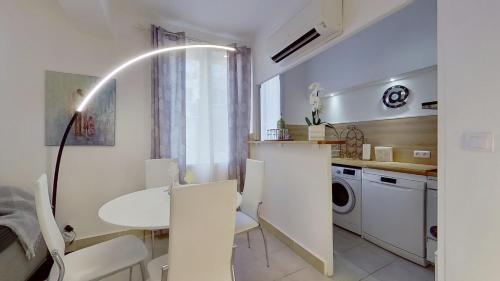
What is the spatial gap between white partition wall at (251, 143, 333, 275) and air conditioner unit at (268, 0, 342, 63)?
0.96 m

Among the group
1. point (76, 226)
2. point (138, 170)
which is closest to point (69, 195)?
point (76, 226)

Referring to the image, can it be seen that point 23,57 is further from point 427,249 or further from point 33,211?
point 427,249

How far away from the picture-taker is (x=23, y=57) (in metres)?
2.08

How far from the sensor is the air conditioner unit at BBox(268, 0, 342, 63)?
169 centimetres

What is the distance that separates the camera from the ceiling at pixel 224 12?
233cm

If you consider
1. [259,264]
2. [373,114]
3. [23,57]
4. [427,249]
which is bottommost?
[259,264]

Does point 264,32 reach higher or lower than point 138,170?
higher

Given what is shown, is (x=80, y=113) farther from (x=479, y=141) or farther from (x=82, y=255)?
(x=479, y=141)

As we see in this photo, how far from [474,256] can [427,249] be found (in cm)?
100

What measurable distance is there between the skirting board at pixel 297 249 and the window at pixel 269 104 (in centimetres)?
127

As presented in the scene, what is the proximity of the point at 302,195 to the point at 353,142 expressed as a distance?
5.13ft

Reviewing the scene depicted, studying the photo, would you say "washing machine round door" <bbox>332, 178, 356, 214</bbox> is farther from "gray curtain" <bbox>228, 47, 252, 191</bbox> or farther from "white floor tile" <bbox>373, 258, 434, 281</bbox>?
"gray curtain" <bbox>228, 47, 252, 191</bbox>

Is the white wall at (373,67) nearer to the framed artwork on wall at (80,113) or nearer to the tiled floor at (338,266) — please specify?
the tiled floor at (338,266)

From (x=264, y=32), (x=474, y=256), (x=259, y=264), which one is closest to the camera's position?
(x=474, y=256)
